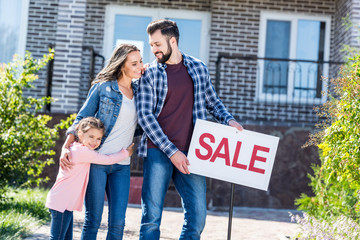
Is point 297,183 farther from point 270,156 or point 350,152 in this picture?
point 270,156

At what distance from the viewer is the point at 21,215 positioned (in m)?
5.66

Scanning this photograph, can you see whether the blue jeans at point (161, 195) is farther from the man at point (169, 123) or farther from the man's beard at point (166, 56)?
the man's beard at point (166, 56)

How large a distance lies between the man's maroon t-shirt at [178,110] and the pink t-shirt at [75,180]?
0.39 metres

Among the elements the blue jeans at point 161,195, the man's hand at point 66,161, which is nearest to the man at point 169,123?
the blue jeans at point 161,195

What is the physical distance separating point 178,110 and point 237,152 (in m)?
0.52

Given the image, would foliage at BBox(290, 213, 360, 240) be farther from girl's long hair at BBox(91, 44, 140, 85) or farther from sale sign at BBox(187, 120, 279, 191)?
girl's long hair at BBox(91, 44, 140, 85)

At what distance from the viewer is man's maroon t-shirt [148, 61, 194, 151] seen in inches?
148

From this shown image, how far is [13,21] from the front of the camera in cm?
Result: 1015

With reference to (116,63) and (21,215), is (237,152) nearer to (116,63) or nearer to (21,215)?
(116,63)

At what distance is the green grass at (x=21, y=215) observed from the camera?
4.92 meters

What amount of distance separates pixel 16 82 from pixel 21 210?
1.54 m

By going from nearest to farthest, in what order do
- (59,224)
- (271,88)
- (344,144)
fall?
(59,224) → (344,144) → (271,88)

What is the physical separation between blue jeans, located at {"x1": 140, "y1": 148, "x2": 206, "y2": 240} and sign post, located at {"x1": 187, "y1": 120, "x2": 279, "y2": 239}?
0.62ft

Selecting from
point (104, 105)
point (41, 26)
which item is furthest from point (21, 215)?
point (41, 26)
